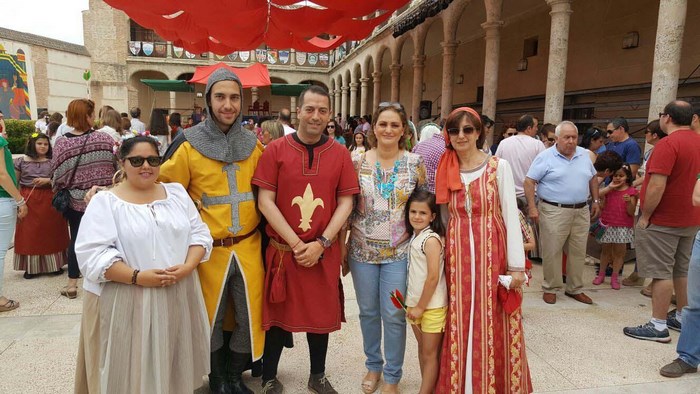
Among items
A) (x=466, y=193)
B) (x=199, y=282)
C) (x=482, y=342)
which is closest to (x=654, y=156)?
(x=466, y=193)

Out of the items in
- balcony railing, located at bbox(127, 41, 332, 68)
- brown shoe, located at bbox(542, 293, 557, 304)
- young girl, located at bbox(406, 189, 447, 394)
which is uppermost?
balcony railing, located at bbox(127, 41, 332, 68)

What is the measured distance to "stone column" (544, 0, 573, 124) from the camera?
25.5 ft

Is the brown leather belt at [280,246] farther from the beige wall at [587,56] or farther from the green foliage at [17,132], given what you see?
the green foliage at [17,132]

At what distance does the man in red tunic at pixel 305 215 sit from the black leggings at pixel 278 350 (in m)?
0.10

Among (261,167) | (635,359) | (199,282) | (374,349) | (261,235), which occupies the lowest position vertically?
(635,359)

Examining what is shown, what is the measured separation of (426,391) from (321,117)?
1.72 metres

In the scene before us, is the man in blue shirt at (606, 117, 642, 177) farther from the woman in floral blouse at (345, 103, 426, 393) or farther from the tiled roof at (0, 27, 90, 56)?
the tiled roof at (0, 27, 90, 56)

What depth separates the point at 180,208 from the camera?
2109 millimetres

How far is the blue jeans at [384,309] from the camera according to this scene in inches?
99.0

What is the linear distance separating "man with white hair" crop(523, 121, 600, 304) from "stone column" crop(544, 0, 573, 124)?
405cm

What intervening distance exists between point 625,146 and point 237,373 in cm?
573

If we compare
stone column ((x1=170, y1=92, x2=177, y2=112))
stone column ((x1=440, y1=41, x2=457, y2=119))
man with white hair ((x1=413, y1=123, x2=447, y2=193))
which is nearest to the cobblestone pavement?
man with white hair ((x1=413, y1=123, x2=447, y2=193))

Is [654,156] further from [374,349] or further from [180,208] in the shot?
[180,208]

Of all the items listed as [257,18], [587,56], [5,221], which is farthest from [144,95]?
[5,221]
